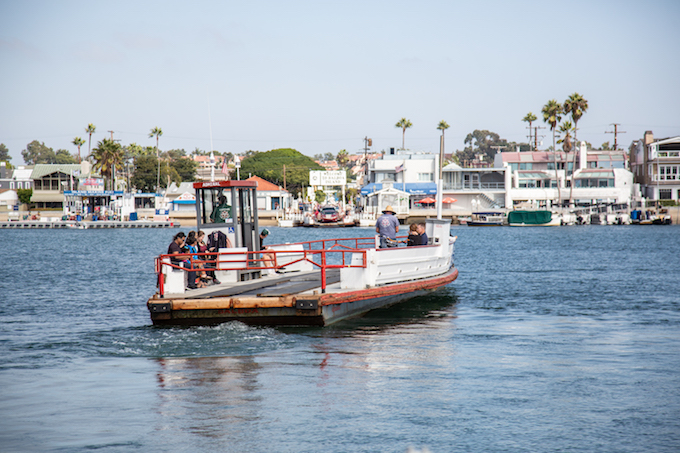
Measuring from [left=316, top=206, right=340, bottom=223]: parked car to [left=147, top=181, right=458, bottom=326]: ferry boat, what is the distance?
6618cm

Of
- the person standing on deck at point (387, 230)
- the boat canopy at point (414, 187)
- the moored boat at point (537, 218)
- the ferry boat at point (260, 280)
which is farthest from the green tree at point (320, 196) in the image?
the person standing on deck at point (387, 230)

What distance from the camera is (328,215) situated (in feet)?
280

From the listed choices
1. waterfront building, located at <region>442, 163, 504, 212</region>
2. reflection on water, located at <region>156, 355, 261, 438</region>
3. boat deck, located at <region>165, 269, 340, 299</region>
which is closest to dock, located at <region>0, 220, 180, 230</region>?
waterfront building, located at <region>442, 163, 504, 212</region>

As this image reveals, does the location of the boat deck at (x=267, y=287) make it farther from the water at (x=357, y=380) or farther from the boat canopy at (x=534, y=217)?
the boat canopy at (x=534, y=217)

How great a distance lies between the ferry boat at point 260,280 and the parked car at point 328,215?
66.2m

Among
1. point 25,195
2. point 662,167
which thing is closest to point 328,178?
point 25,195

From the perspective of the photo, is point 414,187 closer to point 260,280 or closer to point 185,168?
point 185,168

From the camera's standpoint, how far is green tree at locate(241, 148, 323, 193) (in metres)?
139

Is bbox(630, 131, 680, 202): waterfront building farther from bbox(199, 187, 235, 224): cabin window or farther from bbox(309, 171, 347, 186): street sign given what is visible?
bbox(199, 187, 235, 224): cabin window

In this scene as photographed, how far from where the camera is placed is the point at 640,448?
7.71 m

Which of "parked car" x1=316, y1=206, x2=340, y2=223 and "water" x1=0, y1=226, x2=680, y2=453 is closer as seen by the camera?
"water" x1=0, y1=226, x2=680, y2=453

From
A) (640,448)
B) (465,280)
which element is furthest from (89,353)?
(465,280)

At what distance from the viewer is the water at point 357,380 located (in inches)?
314

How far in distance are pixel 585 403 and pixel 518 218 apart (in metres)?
81.2
